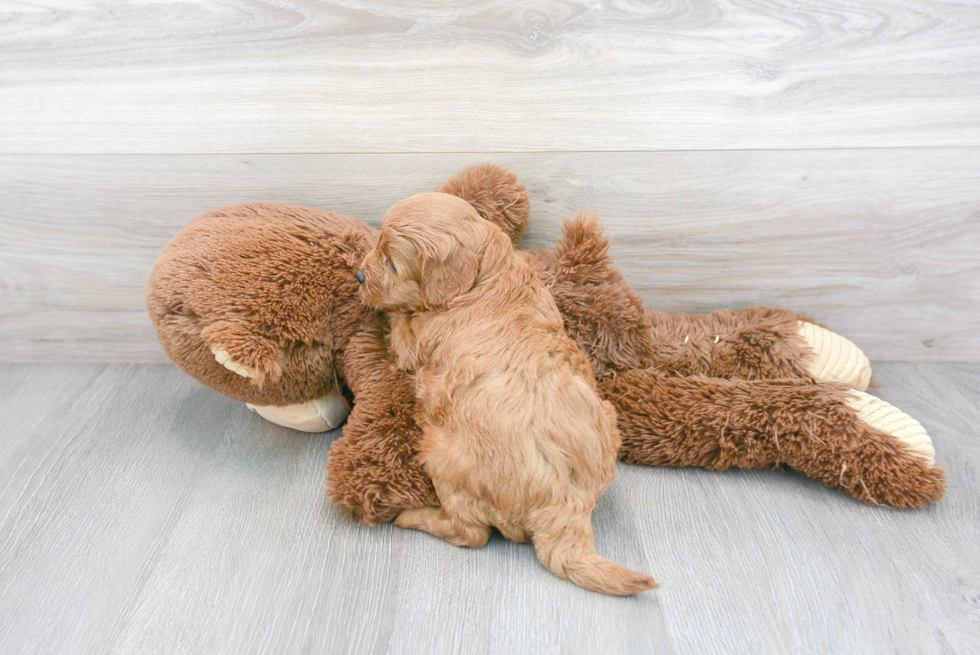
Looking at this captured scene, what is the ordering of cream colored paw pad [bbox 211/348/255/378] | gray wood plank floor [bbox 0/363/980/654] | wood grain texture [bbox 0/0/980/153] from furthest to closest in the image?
wood grain texture [bbox 0/0/980/153] < cream colored paw pad [bbox 211/348/255/378] < gray wood plank floor [bbox 0/363/980/654]

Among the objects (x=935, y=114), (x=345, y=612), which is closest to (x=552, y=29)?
(x=935, y=114)

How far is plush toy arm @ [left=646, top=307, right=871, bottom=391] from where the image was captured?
1221 mm

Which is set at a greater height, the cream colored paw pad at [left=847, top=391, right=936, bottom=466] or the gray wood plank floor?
the cream colored paw pad at [left=847, top=391, right=936, bottom=466]

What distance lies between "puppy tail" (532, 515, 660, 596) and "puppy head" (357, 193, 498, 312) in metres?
0.36

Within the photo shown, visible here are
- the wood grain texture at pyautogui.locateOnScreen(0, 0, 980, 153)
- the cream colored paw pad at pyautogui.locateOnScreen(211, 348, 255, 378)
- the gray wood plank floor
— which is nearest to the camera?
the gray wood plank floor

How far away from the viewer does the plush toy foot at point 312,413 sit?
1.21 metres

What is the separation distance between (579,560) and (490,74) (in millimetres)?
856

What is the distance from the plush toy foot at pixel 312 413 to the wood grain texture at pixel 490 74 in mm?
485

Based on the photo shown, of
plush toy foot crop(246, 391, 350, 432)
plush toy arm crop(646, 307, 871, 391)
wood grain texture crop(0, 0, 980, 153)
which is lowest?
plush toy foot crop(246, 391, 350, 432)

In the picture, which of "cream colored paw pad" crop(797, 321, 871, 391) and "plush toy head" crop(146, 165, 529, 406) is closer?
"plush toy head" crop(146, 165, 529, 406)

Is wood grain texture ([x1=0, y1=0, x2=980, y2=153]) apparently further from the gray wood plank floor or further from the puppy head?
the gray wood plank floor

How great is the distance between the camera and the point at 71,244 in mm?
1379

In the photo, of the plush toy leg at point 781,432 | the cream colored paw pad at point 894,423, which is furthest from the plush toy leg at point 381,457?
the cream colored paw pad at point 894,423

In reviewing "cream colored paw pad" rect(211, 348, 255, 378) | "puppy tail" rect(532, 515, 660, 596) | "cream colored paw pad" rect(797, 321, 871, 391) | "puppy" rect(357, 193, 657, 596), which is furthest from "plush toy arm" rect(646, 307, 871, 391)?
"cream colored paw pad" rect(211, 348, 255, 378)
